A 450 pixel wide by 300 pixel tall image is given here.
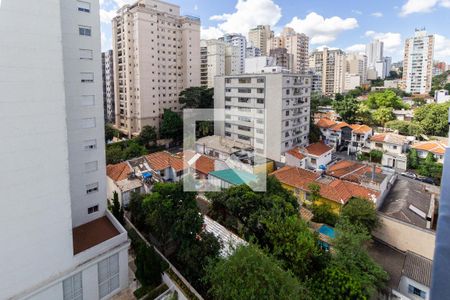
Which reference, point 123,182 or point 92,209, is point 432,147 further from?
point 92,209

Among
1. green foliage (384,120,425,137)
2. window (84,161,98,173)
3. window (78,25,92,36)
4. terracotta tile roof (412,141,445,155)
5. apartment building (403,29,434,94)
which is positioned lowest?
terracotta tile roof (412,141,445,155)

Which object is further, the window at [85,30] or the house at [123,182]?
the house at [123,182]

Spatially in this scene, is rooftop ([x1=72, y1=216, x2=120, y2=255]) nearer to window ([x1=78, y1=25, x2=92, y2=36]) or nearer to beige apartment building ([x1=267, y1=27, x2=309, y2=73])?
window ([x1=78, y1=25, x2=92, y2=36])

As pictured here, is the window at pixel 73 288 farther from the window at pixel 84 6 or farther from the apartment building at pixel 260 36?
the apartment building at pixel 260 36

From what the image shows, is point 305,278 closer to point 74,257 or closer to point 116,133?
point 74,257

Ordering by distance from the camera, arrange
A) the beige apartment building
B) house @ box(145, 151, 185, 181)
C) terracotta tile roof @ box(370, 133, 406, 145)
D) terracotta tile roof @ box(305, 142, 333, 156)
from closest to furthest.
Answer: house @ box(145, 151, 185, 181) < terracotta tile roof @ box(305, 142, 333, 156) < terracotta tile roof @ box(370, 133, 406, 145) < the beige apartment building

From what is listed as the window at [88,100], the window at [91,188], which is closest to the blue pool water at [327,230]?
the window at [91,188]

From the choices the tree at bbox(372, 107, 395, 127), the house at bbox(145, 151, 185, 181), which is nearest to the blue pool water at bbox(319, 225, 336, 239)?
the house at bbox(145, 151, 185, 181)
